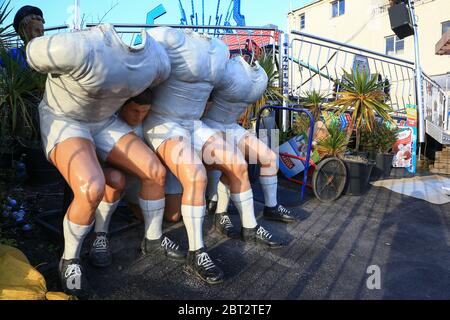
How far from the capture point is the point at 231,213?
3.49m

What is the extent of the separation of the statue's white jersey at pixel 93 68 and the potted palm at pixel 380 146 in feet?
15.3

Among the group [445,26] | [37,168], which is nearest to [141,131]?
[37,168]

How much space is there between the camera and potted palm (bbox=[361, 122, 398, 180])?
5824mm

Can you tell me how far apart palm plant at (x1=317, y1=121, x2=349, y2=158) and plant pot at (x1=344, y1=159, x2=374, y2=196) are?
0.20 meters

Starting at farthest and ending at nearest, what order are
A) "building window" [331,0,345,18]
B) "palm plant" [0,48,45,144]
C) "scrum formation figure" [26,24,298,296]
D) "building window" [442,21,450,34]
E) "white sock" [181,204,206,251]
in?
1. "building window" [331,0,345,18]
2. "building window" [442,21,450,34]
3. "palm plant" [0,48,45,144]
4. "white sock" [181,204,206,251]
5. "scrum formation figure" [26,24,298,296]

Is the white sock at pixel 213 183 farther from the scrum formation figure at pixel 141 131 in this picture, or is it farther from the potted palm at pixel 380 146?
the potted palm at pixel 380 146

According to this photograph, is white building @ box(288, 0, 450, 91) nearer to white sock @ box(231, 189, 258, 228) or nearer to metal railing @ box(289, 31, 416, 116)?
metal railing @ box(289, 31, 416, 116)

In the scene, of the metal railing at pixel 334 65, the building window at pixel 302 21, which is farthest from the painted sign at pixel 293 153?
the building window at pixel 302 21

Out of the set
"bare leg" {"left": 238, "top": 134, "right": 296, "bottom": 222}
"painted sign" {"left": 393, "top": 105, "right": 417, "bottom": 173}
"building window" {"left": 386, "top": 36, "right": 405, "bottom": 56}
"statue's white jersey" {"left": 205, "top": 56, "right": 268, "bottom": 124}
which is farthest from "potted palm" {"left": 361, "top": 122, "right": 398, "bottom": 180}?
"building window" {"left": 386, "top": 36, "right": 405, "bottom": 56}

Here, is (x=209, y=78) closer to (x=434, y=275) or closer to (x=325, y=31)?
(x=434, y=275)

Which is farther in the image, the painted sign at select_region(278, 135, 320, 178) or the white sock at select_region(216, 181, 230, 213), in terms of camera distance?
the painted sign at select_region(278, 135, 320, 178)

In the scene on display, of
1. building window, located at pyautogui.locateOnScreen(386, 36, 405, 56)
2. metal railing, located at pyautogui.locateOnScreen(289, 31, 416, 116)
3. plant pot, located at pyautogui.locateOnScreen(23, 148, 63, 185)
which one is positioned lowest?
plant pot, located at pyautogui.locateOnScreen(23, 148, 63, 185)

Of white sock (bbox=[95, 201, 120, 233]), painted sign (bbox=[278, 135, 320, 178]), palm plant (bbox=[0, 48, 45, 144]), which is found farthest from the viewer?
painted sign (bbox=[278, 135, 320, 178])

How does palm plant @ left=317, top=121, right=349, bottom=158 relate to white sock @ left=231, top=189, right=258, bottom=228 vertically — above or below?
above
